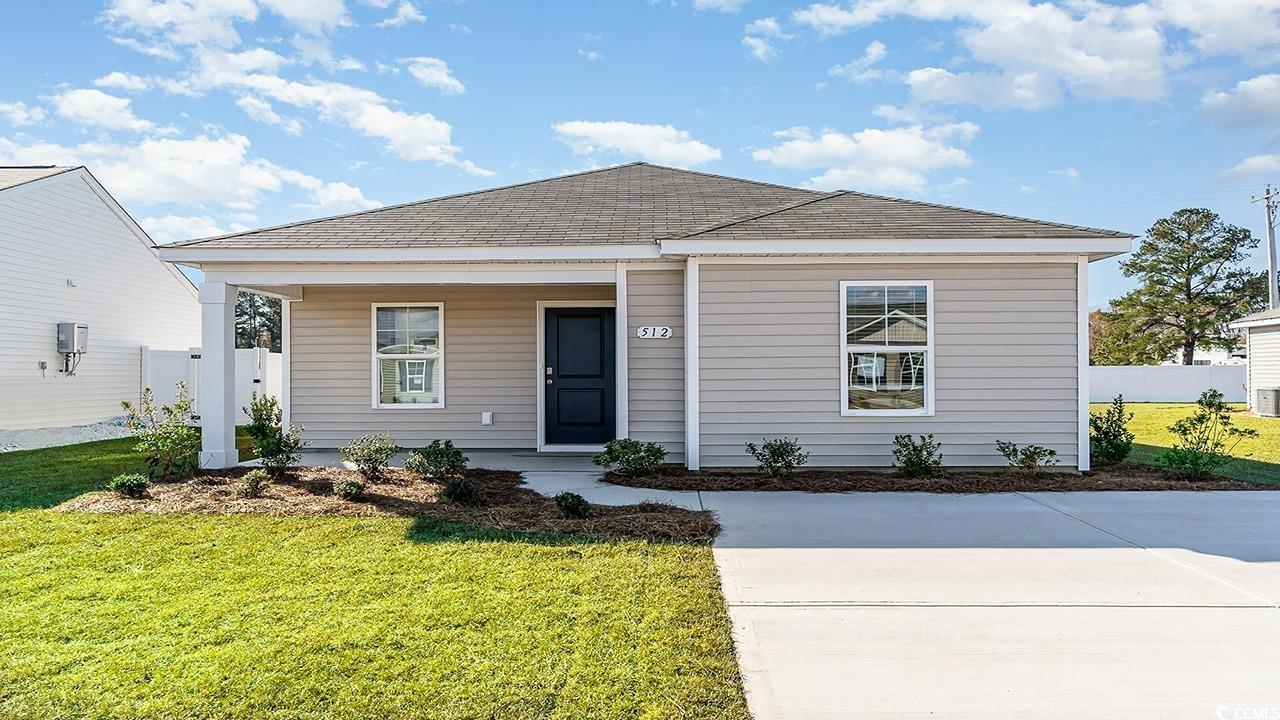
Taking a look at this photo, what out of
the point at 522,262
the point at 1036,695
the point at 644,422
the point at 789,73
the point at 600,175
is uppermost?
the point at 789,73

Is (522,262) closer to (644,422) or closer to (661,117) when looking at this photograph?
(644,422)

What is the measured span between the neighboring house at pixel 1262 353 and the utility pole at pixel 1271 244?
922 cm

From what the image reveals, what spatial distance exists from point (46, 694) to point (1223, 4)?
1901cm

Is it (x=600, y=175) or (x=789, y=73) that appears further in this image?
(x=789, y=73)

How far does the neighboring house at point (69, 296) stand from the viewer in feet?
Answer: 39.9

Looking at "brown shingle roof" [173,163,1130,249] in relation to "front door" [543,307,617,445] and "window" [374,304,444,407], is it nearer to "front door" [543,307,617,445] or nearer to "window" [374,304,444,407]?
"window" [374,304,444,407]

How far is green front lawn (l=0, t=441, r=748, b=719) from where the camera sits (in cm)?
253

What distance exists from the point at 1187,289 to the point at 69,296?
35.7 meters

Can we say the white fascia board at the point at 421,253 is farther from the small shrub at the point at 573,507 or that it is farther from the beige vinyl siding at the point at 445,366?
the small shrub at the point at 573,507

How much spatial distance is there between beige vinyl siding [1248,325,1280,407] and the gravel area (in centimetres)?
2506

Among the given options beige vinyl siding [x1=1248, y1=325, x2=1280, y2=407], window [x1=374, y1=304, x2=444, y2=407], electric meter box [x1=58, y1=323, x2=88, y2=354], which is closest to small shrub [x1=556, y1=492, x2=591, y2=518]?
window [x1=374, y1=304, x2=444, y2=407]

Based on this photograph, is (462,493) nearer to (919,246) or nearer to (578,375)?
(578,375)

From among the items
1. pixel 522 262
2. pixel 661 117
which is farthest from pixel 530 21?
pixel 522 262

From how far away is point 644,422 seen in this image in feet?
25.6
